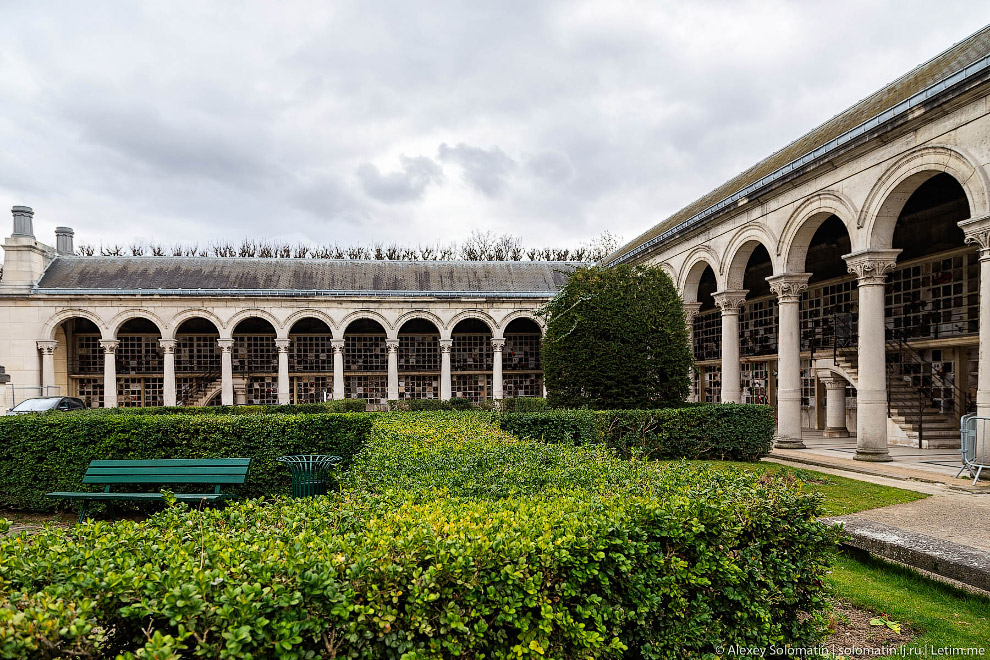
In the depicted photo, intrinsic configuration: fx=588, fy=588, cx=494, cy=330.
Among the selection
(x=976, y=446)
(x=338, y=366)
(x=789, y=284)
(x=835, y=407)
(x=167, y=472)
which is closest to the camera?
(x=167, y=472)

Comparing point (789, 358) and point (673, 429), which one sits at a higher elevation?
point (789, 358)

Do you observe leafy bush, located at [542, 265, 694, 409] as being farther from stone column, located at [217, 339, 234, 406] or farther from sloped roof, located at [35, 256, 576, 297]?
stone column, located at [217, 339, 234, 406]

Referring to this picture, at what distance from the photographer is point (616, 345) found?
11.8 m

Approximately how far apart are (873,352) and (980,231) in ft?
9.98

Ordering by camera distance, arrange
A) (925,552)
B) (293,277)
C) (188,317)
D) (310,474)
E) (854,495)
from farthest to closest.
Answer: (293,277)
(188,317)
(854,495)
(310,474)
(925,552)

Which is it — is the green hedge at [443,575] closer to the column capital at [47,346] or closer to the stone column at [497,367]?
the stone column at [497,367]

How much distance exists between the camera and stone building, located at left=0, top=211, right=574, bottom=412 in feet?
81.9

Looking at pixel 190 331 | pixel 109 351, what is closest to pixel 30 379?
pixel 109 351

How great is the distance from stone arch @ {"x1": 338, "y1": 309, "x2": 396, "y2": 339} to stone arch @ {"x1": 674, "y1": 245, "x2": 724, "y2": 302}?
13.3 m

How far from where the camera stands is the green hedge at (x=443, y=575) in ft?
6.93

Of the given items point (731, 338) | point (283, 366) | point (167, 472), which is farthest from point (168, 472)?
point (283, 366)

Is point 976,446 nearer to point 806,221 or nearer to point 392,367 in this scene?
point 806,221

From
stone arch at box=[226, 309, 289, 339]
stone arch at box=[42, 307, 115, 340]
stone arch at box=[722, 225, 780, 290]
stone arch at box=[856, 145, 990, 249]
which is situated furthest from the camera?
stone arch at box=[226, 309, 289, 339]

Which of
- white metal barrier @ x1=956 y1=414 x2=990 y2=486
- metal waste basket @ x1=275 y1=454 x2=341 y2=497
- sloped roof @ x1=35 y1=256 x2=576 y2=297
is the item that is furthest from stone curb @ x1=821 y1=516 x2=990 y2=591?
sloped roof @ x1=35 y1=256 x2=576 y2=297
